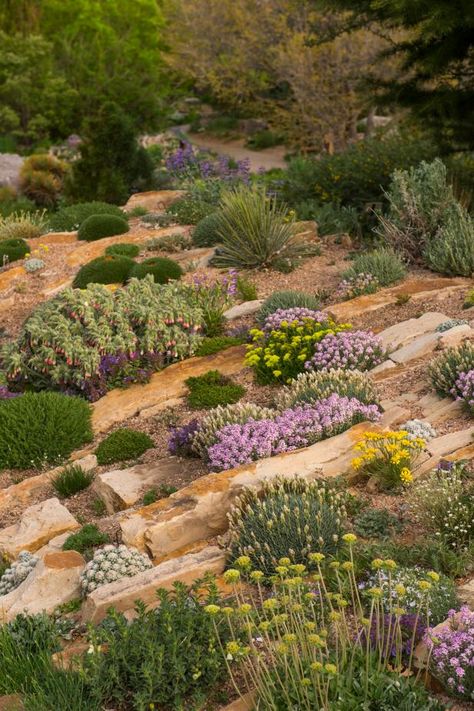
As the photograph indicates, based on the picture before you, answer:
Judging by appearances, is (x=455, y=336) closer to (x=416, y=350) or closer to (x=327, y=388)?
(x=416, y=350)

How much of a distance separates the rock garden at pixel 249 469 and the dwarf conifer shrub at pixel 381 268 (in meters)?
0.03

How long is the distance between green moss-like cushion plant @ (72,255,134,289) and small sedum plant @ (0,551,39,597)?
23.4 ft

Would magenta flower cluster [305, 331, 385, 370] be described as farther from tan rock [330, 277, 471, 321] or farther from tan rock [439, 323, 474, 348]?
tan rock [330, 277, 471, 321]

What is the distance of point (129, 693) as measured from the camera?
4758 mm

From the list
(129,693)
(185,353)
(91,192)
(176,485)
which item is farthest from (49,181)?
(129,693)

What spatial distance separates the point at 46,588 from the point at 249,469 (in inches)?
71.6

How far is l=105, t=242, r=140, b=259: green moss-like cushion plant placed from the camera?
14812mm

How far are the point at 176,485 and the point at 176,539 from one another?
1145mm

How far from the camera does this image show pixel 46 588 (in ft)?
20.4

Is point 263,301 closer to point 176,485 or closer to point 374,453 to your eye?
point 176,485

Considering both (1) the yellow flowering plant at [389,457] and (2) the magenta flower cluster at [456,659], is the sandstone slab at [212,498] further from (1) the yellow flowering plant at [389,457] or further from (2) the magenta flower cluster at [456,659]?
(2) the magenta flower cluster at [456,659]

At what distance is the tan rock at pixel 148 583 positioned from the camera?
18.6ft

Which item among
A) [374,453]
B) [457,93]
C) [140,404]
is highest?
[457,93]

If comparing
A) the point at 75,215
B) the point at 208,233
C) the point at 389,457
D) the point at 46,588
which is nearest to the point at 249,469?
the point at 389,457
